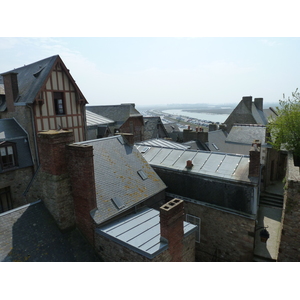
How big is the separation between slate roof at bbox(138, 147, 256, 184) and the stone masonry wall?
4.42 m

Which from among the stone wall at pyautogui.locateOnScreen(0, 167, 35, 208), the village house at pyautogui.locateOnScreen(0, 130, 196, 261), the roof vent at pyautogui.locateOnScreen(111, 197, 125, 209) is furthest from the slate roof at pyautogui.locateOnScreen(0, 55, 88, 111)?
the roof vent at pyautogui.locateOnScreen(111, 197, 125, 209)

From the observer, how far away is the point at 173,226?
846cm

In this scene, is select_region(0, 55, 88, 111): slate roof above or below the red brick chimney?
above

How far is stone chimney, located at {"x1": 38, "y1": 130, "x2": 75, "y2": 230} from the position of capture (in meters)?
9.41

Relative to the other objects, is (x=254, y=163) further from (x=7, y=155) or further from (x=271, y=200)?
(x=7, y=155)

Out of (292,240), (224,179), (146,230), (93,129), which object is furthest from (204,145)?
(146,230)

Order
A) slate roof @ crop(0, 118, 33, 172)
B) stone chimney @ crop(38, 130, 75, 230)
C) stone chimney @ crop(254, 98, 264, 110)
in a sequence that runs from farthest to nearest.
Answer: stone chimney @ crop(254, 98, 264, 110), slate roof @ crop(0, 118, 33, 172), stone chimney @ crop(38, 130, 75, 230)

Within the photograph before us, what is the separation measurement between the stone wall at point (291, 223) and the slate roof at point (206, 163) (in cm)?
200

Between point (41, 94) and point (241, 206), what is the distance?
15.6m

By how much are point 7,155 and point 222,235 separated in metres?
14.1

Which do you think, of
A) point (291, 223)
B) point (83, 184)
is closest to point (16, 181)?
point (83, 184)

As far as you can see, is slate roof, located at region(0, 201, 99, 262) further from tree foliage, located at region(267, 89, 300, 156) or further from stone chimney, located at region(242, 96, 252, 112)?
stone chimney, located at region(242, 96, 252, 112)

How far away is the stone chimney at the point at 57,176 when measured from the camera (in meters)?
9.41

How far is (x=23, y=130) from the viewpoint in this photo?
17.1m
